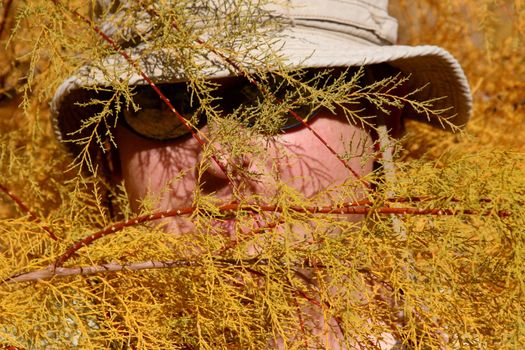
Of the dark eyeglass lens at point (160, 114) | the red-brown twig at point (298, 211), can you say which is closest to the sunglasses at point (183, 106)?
the dark eyeglass lens at point (160, 114)

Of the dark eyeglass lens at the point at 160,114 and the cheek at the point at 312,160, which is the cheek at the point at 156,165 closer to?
the dark eyeglass lens at the point at 160,114

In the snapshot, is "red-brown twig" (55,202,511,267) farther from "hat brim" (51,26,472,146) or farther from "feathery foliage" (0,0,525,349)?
"hat brim" (51,26,472,146)

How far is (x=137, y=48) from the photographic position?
0.92 meters

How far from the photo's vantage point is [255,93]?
2.98 feet

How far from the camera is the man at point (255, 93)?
81 cm

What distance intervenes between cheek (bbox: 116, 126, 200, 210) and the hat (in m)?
0.10

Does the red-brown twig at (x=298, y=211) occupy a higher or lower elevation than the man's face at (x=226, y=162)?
higher

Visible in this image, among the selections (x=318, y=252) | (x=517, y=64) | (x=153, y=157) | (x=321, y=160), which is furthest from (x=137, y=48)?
(x=517, y=64)

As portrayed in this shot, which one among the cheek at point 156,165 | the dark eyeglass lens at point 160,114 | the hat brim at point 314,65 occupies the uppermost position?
the hat brim at point 314,65

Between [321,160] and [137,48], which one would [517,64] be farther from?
[137,48]

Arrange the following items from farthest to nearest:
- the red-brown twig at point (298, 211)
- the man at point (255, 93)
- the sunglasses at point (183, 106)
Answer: the sunglasses at point (183, 106)
the man at point (255, 93)
the red-brown twig at point (298, 211)

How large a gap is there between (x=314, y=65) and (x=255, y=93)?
9 centimetres

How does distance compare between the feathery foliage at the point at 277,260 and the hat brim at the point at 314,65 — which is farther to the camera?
the hat brim at the point at 314,65

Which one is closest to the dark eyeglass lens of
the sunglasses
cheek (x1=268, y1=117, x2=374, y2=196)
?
the sunglasses
